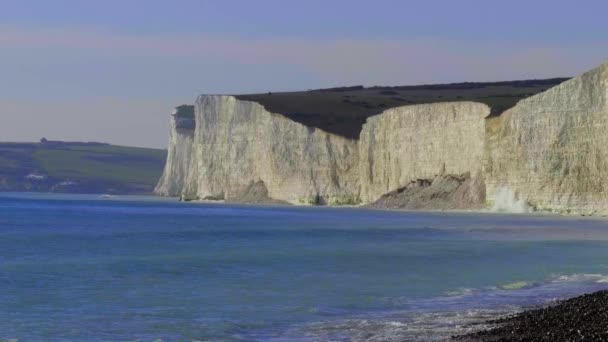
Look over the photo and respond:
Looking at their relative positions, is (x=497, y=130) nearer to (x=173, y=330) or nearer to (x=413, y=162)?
(x=413, y=162)

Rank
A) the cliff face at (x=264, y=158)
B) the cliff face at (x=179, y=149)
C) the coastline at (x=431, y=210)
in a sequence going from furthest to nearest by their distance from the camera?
the cliff face at (x=179, y=149) < the cliff face at (x=264, y=158) < the coastline at (x=431, y=210)

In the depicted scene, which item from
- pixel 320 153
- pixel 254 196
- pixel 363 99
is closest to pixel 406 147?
pixel 320 153

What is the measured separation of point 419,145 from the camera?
7425cm

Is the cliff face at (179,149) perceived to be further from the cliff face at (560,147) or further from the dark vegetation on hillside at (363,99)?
the cliff face at (560,147)

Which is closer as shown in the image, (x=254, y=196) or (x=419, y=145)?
(x=419, y=145)

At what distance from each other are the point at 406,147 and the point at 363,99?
31.4 m

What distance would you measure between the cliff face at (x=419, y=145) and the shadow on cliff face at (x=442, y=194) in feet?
1.40

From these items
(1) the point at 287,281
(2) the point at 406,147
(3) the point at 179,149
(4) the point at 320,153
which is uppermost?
(3) the point at 179,149

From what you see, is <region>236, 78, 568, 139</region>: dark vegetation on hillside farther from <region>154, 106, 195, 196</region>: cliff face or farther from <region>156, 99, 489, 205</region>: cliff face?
<region>154, 106, 195, 196</region>: cliff face

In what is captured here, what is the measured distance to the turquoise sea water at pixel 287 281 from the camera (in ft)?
54.3

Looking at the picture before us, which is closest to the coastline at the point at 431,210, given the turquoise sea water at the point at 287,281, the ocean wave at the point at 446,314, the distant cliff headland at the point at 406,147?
the distant cliff headland at the point at 406,147

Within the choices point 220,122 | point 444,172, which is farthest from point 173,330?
point 220,122

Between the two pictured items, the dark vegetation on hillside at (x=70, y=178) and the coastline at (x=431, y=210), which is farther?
the dark vegetation on hillside at (x=70, y=178)

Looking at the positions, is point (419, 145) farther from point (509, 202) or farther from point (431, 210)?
point (509, 202)
